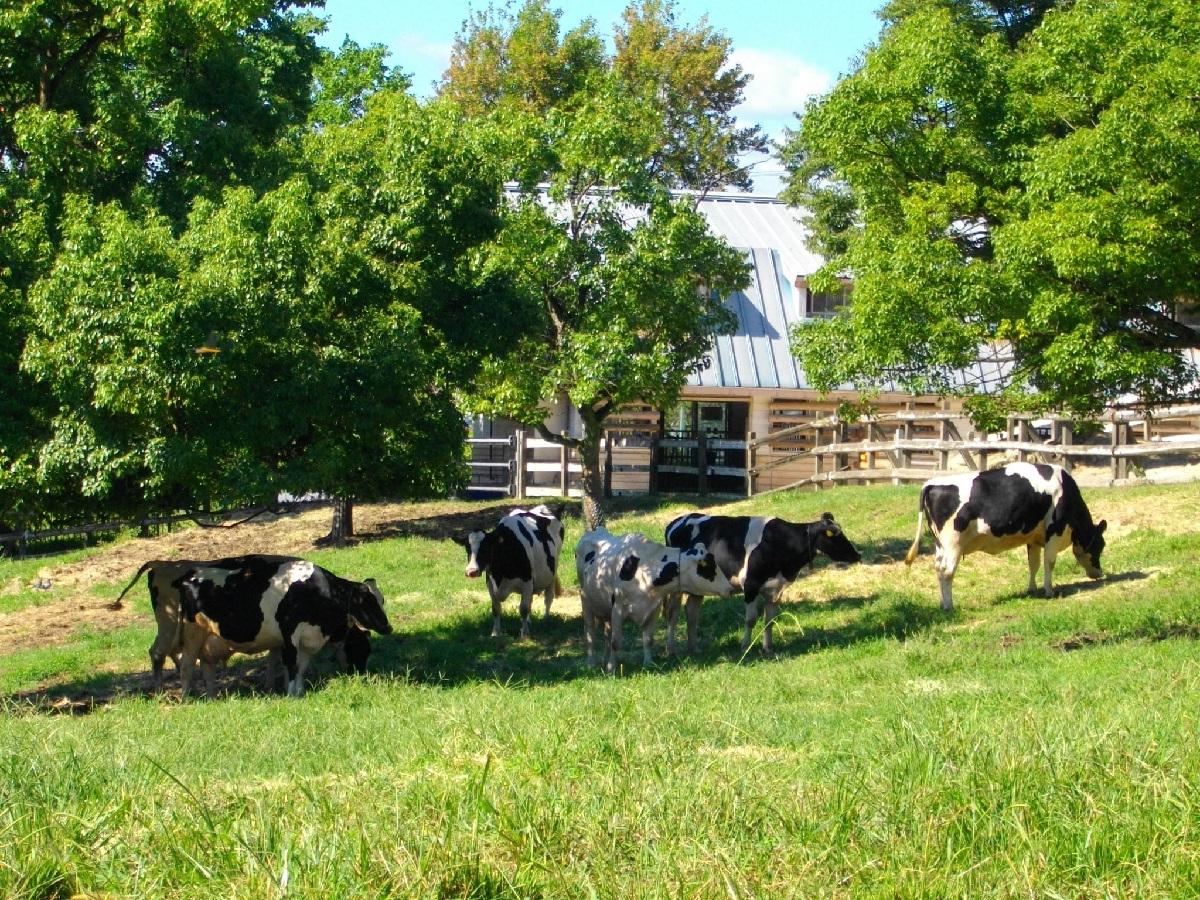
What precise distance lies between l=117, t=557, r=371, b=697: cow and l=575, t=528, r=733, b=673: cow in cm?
288

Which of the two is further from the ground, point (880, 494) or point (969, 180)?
point (969, 180)

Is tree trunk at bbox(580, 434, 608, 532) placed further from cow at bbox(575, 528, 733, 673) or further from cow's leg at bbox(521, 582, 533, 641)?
cow at bbox(575, 528, 733, 673)

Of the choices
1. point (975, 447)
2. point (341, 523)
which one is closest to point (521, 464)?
point (341, 523)

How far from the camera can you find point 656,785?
23.3 feet

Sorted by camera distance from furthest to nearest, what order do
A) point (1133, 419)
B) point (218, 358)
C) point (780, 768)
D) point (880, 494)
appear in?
point (880, 494), point (1133, 419), point (218, 358), point (780, 768)

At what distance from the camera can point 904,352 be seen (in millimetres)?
18516

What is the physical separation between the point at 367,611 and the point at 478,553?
223 centimetres

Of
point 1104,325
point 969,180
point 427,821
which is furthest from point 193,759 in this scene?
point 969,180

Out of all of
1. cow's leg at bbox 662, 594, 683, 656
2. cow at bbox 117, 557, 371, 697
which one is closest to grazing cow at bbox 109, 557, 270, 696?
cow at bbox 117, 557, 371, 697

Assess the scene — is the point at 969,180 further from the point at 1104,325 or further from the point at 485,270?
the point at 485,270

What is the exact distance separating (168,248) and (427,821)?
1025 cm

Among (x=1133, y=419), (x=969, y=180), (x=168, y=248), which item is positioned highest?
(x=969, y=180)

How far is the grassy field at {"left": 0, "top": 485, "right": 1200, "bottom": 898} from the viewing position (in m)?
6.05

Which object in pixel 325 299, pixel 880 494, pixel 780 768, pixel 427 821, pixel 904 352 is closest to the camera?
pixel 427 821
